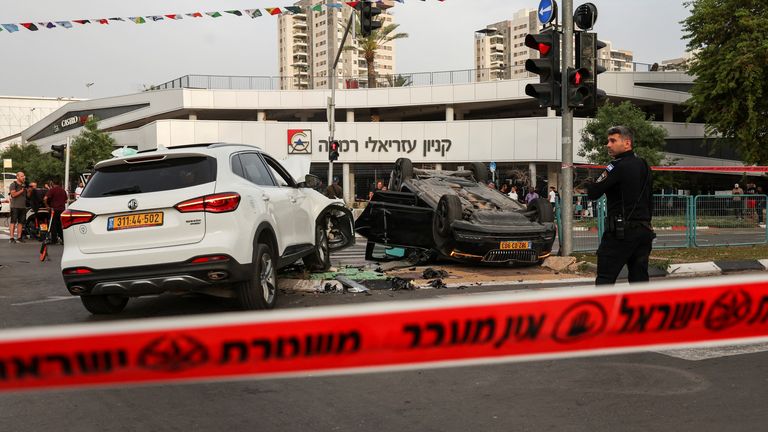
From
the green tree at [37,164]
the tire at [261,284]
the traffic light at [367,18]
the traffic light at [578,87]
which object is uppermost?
the traffic light at [367,18]

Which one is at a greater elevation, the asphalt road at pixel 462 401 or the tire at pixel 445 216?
the tire at pixel 445 216

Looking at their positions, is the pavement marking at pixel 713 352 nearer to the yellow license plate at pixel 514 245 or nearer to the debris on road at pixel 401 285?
the debris on road at pixel 401 285

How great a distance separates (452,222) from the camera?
1030 centimetres

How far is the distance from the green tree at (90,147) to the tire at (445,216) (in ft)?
157

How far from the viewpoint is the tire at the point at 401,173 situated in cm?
1190

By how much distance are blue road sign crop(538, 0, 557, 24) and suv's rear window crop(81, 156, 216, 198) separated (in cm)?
702

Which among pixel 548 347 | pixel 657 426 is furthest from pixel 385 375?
pixel 548 347

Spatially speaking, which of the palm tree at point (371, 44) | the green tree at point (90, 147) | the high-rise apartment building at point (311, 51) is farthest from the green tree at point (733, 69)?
the high-rise apartment building at point (311, 51)

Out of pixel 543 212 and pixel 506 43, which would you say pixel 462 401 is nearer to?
pixel 543 212

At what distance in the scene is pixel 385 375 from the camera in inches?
194

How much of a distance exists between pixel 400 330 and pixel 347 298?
6.27 m

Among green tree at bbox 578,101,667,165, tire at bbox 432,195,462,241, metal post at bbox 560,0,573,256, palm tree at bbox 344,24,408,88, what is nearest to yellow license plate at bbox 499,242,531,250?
tire at bbox 432,195,462,241

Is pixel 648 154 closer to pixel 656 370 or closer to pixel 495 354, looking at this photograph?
pixel 656 370

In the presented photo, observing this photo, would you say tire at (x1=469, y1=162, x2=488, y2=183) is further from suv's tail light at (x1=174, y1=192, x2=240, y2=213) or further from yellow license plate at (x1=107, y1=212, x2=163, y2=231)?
yellow license plate at (x1=107, y1=212, x2=163, y2=231)
